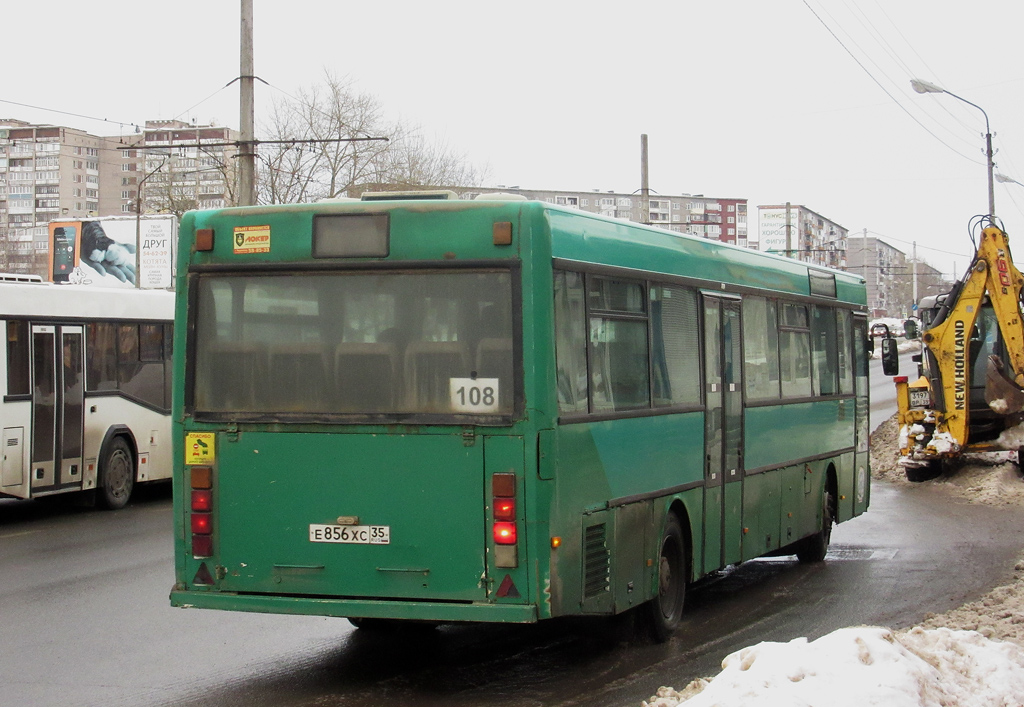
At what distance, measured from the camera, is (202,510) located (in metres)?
7.41

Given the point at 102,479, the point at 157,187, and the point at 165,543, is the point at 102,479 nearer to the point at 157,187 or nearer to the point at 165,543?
the point at 165,543

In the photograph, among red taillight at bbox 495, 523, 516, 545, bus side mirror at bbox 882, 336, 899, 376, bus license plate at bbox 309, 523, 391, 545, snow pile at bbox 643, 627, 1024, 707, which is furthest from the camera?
bus side mirror at bbox 882, 336, 899, 376

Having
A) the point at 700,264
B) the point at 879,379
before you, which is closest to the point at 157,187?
the point at 879,379

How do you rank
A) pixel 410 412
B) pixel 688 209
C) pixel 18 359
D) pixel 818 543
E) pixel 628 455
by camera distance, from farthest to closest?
pixel 688 209, pixel 18 359, pixel 818 543, pixel 628 455, pixel 410 412

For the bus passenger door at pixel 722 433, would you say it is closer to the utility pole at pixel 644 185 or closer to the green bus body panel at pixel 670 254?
the green bus body panel at pixel 670 254

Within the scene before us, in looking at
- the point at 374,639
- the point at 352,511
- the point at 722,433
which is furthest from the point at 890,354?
the point at 352,511

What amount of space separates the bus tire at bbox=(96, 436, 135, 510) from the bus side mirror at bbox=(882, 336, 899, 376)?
9.74m

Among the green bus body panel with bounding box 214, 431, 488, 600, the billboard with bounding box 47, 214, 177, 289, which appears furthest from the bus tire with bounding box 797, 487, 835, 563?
the billboard with bounding box 47, 214, 177, 289

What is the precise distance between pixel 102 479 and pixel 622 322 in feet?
34.8

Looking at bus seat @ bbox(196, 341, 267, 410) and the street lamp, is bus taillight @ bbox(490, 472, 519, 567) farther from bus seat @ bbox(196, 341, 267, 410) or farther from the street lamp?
the street lamp

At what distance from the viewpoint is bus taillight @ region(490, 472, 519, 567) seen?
6902mm

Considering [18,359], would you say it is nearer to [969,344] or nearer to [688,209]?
[969,344]

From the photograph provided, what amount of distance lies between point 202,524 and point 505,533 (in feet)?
5.90

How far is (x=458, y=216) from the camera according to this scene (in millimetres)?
7133
